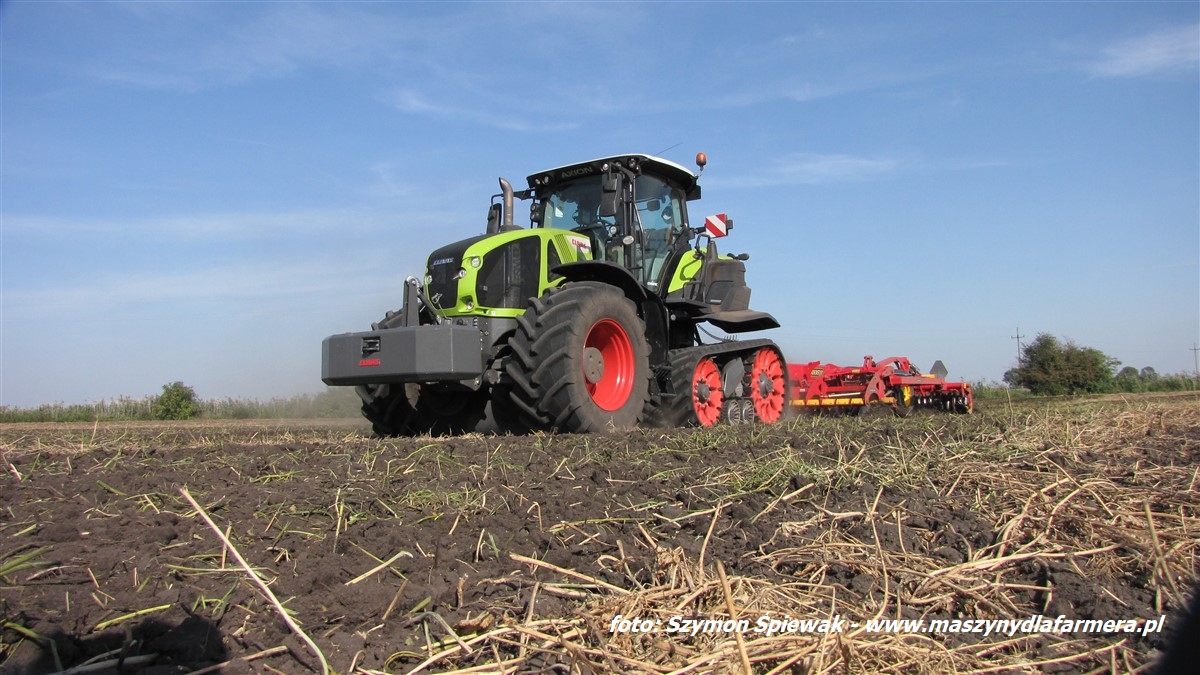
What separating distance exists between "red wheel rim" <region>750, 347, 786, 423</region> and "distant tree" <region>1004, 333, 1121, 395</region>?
597 inches

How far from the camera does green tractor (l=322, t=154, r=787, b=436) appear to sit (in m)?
6.73

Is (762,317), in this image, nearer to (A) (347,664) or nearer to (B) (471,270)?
(B) (471,270)

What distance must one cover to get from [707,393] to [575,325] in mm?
2606

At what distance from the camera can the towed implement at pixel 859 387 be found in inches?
456

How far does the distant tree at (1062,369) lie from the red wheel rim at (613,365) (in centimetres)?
1877

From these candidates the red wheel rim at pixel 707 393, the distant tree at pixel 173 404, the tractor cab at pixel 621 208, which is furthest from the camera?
the distant tree at pixel 173 404

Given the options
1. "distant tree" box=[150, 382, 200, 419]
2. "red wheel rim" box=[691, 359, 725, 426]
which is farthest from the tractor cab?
"distant tree" box=[150, 382, 200, 419]

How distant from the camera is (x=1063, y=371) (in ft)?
74.1

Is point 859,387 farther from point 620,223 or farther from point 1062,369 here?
point 1062,369

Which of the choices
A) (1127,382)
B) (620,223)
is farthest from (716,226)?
(1127,382)

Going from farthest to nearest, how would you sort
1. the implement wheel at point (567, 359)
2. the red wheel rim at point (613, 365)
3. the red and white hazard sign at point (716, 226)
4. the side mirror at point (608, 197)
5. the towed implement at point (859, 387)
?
the towed implement at point (859, 387)
the red and white hazard sign at point (716, 226)
the side mirror at point (608, 197)
the red wheel rim at point (613, 365)
the implement wheel at point (567, 359)

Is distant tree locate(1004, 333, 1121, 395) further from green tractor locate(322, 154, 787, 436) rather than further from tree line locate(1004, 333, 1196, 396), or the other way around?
green tractor locate(322, 154, 787, 436)

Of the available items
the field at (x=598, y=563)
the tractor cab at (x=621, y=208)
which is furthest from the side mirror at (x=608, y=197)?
the field at (x=598, y=563)

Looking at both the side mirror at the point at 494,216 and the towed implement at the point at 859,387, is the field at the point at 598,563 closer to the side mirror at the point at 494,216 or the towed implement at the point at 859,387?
the side mirror at the point at 494,216
